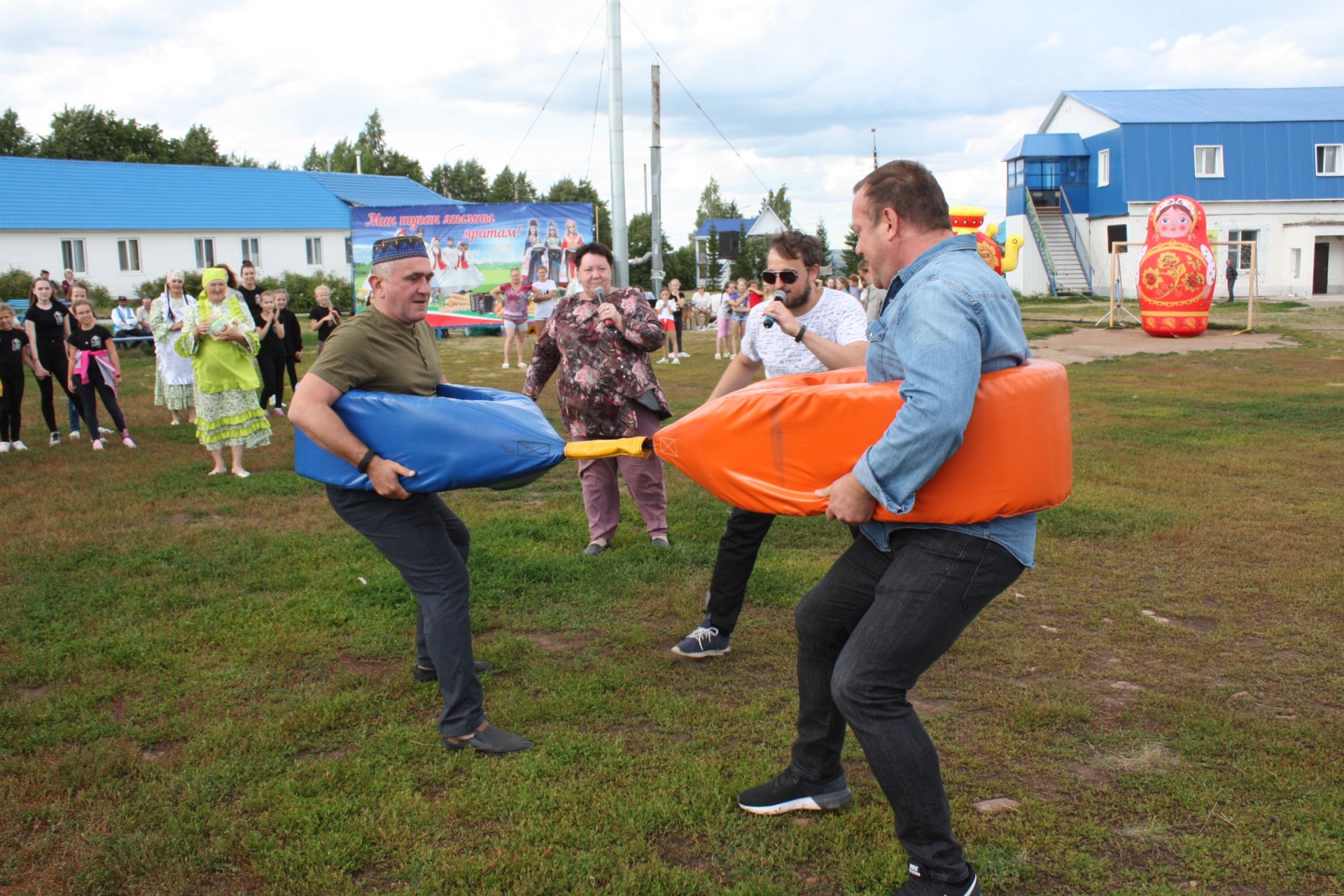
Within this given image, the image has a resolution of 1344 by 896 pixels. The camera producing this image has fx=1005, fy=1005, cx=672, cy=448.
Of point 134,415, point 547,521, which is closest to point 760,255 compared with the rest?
point 134,415

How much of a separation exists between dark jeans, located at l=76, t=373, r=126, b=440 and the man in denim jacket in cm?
1136

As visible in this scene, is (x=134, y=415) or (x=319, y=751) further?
(x=134, y=415)

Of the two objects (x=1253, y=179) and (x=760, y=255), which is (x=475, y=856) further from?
(x=760, y=255)

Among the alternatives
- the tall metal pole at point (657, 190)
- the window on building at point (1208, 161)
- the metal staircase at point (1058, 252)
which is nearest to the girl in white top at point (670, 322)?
the tall metal pole at point (657, 190)

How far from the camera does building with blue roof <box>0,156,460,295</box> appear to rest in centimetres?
4588

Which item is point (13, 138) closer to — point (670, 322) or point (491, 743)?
point (670, 322)

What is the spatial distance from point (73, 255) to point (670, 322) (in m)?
37.8

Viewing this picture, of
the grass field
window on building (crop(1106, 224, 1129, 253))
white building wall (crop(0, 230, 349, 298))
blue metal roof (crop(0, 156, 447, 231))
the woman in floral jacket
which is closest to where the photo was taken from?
the grass field

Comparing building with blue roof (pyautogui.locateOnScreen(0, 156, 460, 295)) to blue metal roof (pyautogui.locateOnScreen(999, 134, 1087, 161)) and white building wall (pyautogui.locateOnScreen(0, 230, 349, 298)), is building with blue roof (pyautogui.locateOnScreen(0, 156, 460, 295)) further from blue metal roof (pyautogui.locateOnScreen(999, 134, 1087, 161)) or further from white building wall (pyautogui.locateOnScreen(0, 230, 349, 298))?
blue metal roof (pyautogui.locateOnScreen(999, 134, 1087, 161))

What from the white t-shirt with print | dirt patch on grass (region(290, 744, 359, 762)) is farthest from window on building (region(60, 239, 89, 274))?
dirt patch on grass (region(290, 744, 359, 762))

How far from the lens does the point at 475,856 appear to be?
329 centimetres

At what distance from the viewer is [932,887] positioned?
2.88 meters

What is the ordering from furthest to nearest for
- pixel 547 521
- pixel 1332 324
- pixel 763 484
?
pixel 1332 324 → pixel 547 521 → pixel 763 484

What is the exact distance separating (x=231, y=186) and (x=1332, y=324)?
1921 inches
